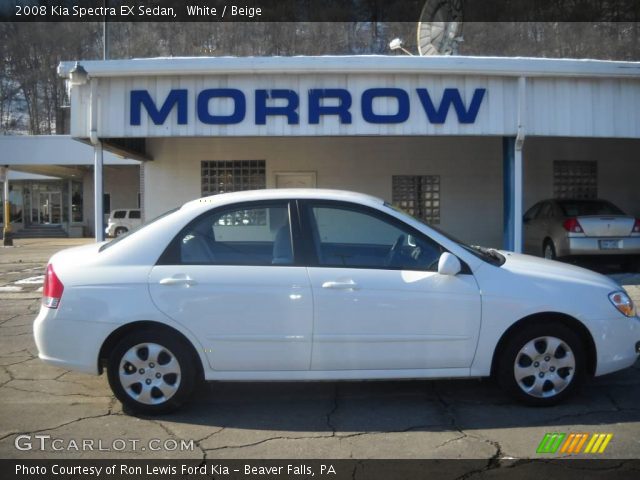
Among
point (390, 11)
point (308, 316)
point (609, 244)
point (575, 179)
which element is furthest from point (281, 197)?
point (390, 11)

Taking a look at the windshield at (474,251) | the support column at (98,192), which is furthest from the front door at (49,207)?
the windshield at (474,251)

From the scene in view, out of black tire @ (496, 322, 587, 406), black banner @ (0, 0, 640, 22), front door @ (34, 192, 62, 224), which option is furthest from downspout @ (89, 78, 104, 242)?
front door @ (34, 192, 62, 224)

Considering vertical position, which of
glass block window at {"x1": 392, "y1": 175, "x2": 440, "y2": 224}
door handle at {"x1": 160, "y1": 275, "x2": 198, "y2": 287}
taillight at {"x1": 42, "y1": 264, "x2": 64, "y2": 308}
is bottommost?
taillight at {"x1": 42, "y1": 264, "x2": 64, "y2": 308}

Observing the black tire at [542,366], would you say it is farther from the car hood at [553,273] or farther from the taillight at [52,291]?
the taillight at [52,291]

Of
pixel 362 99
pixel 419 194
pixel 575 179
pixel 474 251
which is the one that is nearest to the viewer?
pixel 474 251

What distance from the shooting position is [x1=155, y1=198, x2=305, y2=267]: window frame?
4.29 m

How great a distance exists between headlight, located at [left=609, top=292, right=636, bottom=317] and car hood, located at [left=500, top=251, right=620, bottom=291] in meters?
0.06

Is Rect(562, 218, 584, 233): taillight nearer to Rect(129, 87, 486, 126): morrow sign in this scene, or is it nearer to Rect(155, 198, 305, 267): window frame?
Rect(129, 87, 486, 126): morrow sign

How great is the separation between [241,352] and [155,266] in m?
0.88

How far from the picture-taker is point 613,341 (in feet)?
14.3

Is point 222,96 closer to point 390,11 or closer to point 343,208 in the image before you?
point 343,208

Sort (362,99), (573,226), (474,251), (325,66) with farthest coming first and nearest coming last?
(573,226) → (362,99) → (325,66) → (474,251)

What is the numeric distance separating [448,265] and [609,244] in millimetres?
7416

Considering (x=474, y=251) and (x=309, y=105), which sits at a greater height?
(x=309, y=105)
